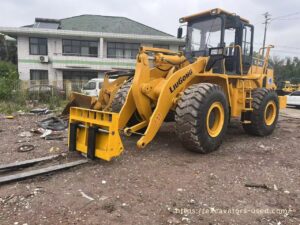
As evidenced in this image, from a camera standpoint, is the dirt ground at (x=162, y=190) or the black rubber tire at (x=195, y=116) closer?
the dirt ground at (x=162, y=190)

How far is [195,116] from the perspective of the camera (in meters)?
5.13

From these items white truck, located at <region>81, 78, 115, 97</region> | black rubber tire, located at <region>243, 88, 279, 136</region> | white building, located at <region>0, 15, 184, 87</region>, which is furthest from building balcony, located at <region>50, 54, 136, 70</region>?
black rubber tire, located at <region>243, 88, 279, 136</region>

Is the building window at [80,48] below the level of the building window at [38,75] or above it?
above

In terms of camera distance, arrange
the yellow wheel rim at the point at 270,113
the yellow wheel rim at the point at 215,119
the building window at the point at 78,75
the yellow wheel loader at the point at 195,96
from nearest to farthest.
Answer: the yellow wheel loader at the point at 195,96, the yellow wheel rim at the point at 215,119, the yellow wheel rim at the point at 270,113, the building window at the point at 78,75

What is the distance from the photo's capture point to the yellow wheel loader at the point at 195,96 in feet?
16.7

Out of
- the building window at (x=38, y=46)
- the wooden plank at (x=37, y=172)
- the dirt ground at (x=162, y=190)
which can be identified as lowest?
the dirt ground at (x=162, y=190)

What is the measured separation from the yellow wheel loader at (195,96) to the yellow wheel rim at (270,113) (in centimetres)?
2

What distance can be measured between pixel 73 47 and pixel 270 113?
76.2 ft

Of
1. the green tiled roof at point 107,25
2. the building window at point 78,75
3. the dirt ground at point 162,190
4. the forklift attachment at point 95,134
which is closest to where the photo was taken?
the dirt ground at point 162,190

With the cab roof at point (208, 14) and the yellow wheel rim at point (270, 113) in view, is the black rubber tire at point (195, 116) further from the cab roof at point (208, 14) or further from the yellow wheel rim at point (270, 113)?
the yellow wheel rim at point (270, 113)

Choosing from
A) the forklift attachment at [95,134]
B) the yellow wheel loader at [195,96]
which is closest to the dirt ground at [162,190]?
the forklift attachment at [95,134]

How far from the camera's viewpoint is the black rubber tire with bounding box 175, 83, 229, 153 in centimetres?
515

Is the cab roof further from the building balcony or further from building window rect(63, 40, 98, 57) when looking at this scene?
building window rect(63, 40, 98, 57)

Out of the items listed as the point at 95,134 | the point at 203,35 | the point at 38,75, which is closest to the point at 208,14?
the point at 203,35
